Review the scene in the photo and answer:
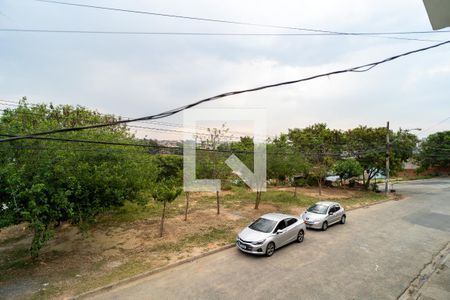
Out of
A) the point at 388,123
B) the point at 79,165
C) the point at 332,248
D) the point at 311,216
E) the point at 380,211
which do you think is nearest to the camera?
the point at 79,165

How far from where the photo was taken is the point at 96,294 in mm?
7500

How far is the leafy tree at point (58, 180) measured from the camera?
26.1ft

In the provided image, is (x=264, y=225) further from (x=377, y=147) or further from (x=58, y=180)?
(x=377, y=147)

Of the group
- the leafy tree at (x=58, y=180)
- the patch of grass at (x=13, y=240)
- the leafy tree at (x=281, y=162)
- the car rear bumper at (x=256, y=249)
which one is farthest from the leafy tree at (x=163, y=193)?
the leafy tree at (x=281, y=162)

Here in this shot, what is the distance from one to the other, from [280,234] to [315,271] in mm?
2178

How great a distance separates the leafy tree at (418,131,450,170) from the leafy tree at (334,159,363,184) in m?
26.6

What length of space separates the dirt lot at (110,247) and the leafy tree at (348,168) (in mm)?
13136

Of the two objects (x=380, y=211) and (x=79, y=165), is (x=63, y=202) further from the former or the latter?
(x=380, y=211)

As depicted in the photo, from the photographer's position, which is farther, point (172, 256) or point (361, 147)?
point (361, 147)

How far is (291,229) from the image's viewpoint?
11367 mm

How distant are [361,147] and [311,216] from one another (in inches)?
703

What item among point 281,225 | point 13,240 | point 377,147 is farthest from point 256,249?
point 377,147

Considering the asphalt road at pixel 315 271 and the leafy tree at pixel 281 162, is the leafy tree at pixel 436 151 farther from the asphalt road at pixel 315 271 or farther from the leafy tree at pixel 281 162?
the asphalt road at pixel 315 271

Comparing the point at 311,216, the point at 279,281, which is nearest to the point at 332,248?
the point at 311,216
